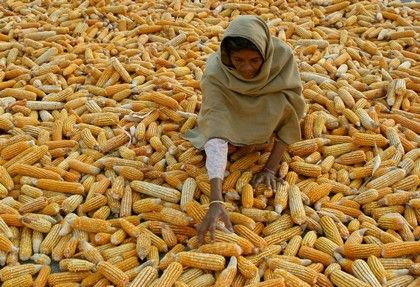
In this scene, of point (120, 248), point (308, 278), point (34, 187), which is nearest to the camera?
point (308, 278)

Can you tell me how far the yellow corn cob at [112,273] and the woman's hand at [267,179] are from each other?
1.18m

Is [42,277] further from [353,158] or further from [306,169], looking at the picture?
[353,158]

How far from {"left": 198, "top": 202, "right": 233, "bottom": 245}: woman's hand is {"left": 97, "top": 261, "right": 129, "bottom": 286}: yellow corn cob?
1.69 ft

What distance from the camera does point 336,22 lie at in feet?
22.1

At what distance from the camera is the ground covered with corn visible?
3152mm

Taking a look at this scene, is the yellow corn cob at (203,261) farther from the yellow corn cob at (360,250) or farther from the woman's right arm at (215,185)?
the yellow corn cob at (360,250)

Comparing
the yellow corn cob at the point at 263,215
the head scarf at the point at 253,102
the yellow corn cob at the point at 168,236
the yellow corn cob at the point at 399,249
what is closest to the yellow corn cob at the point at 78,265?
the yellow corn cob at the point at 168,236

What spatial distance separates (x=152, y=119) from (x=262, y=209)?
1460 millimetres

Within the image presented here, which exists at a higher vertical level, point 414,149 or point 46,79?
point 46,79

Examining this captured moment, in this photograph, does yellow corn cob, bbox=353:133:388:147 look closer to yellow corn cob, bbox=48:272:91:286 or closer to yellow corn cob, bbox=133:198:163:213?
yellow corn cob, bbox=133:198:163:213

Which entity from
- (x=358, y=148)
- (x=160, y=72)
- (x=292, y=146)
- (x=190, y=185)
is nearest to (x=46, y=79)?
(x=160, y=72)

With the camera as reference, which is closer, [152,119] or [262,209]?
[262,209]

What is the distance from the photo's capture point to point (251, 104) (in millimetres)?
3783

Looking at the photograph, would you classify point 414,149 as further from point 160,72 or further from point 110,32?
point 110,32
